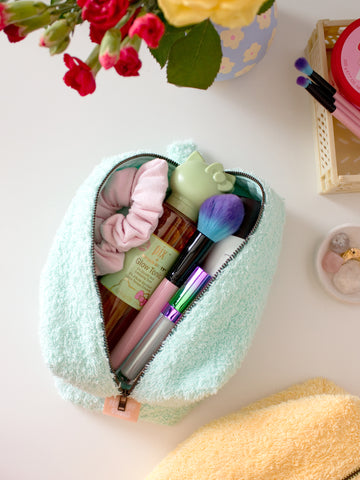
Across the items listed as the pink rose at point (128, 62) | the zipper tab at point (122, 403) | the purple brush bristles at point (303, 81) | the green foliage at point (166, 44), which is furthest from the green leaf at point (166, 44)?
the zipper tab at point (122, 403)

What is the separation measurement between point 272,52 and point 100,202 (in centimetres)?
36

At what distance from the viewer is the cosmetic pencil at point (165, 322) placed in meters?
0.58

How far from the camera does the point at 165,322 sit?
585mm

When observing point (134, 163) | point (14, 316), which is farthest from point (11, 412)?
point (134, 163)

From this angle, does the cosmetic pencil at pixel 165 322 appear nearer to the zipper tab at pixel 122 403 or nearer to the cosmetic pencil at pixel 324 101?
the zipper tab at pixel 122 403

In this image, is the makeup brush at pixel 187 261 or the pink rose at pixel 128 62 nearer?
the pink rose at pixel 128 62

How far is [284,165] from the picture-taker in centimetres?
69

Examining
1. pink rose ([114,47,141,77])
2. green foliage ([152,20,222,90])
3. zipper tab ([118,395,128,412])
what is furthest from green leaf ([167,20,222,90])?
zipper tab ([118,395,128,412])

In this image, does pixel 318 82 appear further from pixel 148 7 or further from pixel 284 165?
pixel 148 7

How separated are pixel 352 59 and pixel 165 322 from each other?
433 millimetres

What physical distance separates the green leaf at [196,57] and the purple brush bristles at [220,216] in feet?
0.66

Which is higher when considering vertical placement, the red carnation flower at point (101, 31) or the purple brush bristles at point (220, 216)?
the red carnation flower at point (101, 31)

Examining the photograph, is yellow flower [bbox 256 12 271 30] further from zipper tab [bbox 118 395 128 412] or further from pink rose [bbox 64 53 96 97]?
zipper tab [bbox 118 395 128 412]

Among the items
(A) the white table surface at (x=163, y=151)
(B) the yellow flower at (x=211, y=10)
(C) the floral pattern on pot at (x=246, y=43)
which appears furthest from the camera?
(A) the white table surface at (x=163, y=151)
